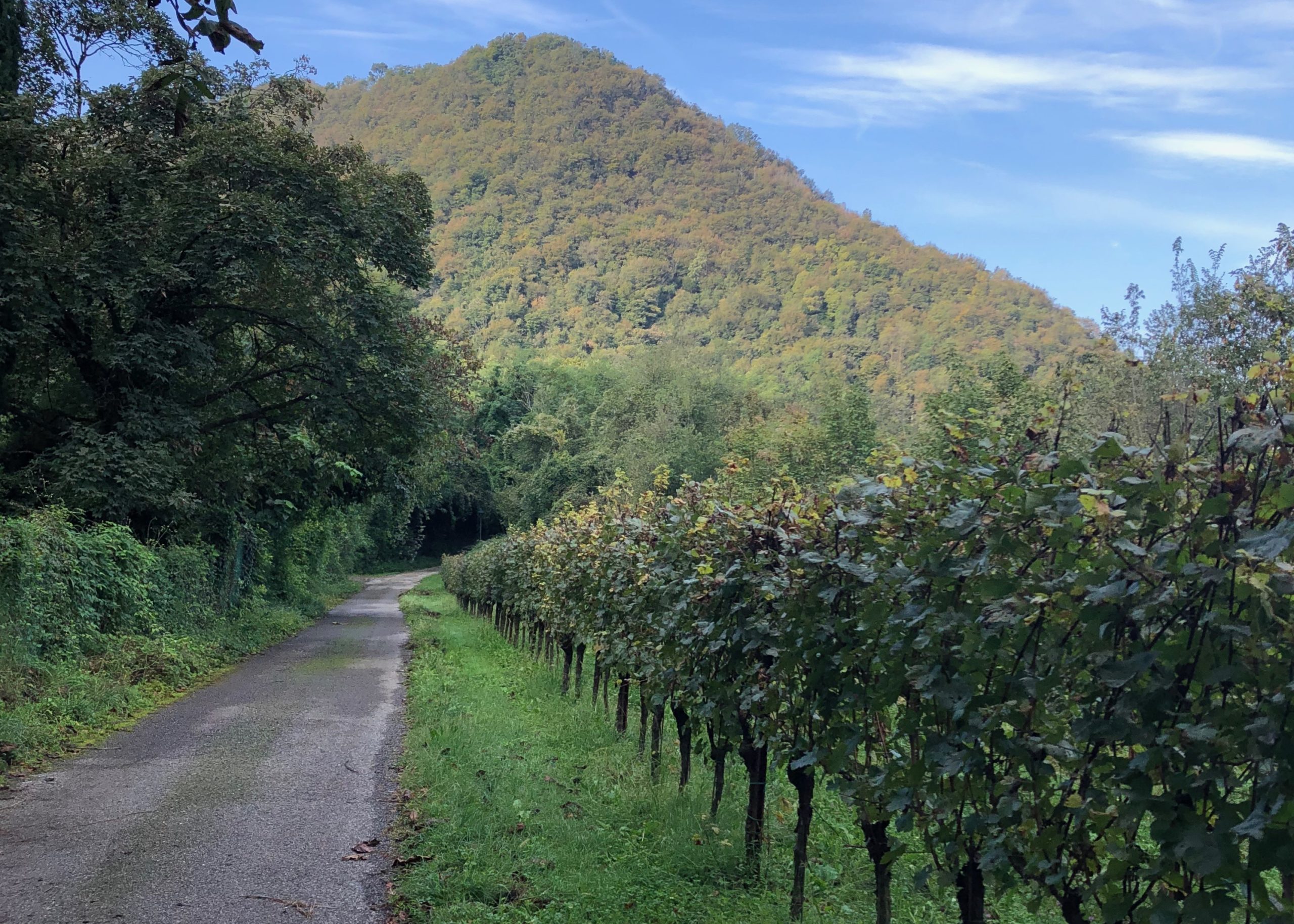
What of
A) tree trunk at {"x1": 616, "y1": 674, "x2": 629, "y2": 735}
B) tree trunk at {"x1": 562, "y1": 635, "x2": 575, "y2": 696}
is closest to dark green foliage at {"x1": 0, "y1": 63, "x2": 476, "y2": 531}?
tree trunk at {"x1": 562, "y1": 635, "x2": 575, "y2": 696}

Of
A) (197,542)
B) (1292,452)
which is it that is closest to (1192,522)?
(1292,452)

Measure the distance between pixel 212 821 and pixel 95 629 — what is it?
6.92 meters

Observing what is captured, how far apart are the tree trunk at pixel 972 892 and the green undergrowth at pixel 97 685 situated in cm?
733

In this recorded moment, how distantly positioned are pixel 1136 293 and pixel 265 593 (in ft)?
110

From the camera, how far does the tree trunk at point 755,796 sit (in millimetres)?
5980

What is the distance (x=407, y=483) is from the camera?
2447 cm

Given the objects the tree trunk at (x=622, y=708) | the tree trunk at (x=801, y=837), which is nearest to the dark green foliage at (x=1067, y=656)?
the tree trunk at (x=801, y=837)

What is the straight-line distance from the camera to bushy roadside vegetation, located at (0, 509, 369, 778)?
9.44m

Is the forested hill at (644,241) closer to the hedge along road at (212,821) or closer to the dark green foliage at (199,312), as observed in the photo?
the dark green foliage at (199,312)

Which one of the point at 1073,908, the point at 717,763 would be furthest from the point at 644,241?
the point at 1073,908

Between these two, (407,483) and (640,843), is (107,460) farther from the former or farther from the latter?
(640,843)

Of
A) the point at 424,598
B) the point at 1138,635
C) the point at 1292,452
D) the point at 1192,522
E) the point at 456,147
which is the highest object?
the point at 456,147

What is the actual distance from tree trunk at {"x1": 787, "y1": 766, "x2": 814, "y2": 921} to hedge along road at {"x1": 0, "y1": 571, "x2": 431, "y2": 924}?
223 cm

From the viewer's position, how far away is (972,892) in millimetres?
3566
